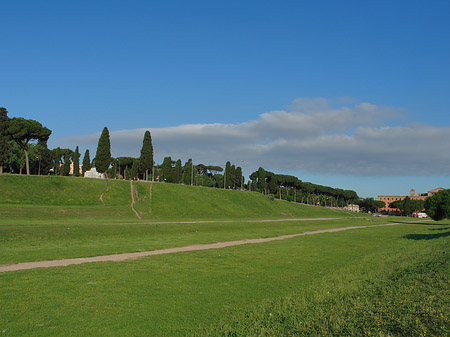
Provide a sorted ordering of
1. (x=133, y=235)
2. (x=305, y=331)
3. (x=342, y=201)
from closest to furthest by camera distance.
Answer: (x=305, y=331)
(x=133, y=235)
(x=342, y=201)

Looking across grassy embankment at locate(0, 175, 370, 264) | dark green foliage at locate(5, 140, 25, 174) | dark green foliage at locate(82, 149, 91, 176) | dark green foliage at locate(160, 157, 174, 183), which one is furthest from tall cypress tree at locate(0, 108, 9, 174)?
dark green foliage at locate(82, 149, 91, 176)

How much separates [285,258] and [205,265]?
16.6ft

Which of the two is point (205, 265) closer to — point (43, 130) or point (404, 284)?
point (404, 284)

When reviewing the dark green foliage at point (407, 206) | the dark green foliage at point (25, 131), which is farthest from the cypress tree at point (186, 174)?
the dark green foliage at point (407, 206)

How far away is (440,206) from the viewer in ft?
230

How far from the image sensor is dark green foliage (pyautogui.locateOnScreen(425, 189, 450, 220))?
225 feet

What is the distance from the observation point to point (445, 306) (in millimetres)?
8148

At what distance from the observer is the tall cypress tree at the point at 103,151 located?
81.6 metres

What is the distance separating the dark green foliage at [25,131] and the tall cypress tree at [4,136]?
4.47 ft

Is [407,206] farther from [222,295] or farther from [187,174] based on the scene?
[222,295]

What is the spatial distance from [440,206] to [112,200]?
203 feet

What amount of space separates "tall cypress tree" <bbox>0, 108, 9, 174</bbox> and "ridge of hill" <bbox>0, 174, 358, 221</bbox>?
10.5 metres

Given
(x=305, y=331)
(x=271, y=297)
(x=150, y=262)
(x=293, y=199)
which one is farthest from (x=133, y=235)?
(x=293, y=199)

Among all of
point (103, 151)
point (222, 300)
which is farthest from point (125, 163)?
point (222, 300)
